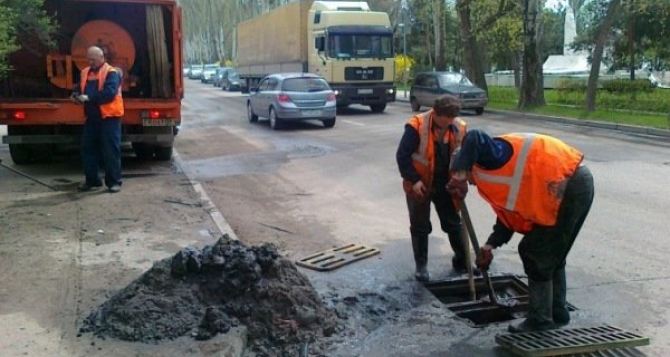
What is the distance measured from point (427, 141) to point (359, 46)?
19280 mm

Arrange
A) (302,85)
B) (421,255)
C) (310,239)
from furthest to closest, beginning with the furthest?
(302,85) < (310,239) < (421,255)

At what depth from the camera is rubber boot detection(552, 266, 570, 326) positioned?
4617 mm

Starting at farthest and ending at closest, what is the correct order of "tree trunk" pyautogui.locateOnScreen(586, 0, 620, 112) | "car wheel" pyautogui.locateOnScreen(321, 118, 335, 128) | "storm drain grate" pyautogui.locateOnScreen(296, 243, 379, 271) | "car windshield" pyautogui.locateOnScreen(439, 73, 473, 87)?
"car windshield" pyautogui.locateOnScreen(439, 73, 473, 87), "tree trunk" pyautogui.locateOnScreen(586, 0, 620, 112), "car wheel" pyautogui.locateOnScreen(321, 118, 335, 128), "storm drain grate" pyautogui.locateOnScreen(296, 243, 379, 271)

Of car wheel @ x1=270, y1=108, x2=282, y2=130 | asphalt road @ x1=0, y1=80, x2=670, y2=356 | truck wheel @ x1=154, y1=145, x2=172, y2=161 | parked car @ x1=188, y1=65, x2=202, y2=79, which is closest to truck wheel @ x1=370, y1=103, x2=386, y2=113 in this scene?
car wheel @ x1=270, y1=108, x2=282, y2=130

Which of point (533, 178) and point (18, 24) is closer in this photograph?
point (533, 178)

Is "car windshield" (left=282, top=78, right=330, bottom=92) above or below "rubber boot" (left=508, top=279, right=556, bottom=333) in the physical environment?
above

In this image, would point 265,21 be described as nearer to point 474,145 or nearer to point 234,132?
point 234,132

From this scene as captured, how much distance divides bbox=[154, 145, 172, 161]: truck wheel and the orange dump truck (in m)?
0.02

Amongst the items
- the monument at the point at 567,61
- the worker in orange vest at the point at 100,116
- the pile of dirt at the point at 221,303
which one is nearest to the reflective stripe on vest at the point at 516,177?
the pile of dirt at the point at 221,303

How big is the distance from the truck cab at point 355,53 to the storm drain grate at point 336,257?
57.3 feet

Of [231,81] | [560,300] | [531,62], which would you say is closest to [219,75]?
[231,81]

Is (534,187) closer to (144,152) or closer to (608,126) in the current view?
(144,152)

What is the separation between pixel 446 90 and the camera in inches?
928

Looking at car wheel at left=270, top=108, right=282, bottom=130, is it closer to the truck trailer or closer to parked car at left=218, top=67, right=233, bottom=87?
the truck trailer
